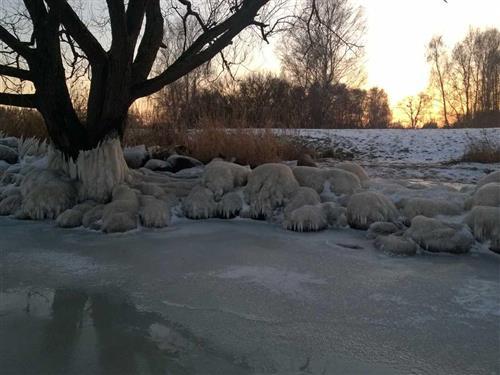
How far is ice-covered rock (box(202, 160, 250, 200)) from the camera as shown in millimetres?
5824

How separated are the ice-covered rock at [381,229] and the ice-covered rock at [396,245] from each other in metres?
0.30

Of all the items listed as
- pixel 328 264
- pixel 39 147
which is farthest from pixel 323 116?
pixel 328 264

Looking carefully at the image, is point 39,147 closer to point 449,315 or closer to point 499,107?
point 449,315

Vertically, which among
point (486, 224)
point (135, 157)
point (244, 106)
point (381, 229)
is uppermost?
point (244, 106)

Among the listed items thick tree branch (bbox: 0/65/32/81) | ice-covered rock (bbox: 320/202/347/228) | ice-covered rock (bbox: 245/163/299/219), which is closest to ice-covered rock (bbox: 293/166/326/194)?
ice-covered rock (bbox: 245/163/299/219)

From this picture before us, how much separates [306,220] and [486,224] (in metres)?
1.66

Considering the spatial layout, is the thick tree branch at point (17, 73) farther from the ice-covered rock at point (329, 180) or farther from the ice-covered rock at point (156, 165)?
the ice-covered rock at point (329, 180)

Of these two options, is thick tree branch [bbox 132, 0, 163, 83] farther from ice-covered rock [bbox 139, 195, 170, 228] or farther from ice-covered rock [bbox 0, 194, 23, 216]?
ice-covered rock [bbox 0, 194, 23, 216]

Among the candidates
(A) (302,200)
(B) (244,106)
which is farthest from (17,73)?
(B) (244,106)

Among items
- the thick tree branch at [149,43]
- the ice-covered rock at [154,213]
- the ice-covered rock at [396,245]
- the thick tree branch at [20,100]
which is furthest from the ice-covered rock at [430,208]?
the thick tree branch at [20,100]

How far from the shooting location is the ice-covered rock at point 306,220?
16.0 feet

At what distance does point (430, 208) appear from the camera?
4875 millimetres

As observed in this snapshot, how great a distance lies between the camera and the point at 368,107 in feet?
128

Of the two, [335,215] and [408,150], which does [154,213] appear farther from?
[408,150]
